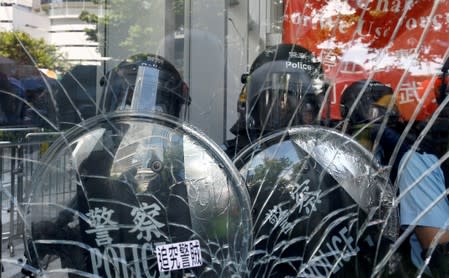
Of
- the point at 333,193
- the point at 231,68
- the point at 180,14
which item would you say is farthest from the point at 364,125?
the point at 180,14

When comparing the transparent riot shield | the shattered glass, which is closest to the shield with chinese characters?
the shattered glass

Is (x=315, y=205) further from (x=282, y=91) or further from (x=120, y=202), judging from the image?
(x=120, y=202)

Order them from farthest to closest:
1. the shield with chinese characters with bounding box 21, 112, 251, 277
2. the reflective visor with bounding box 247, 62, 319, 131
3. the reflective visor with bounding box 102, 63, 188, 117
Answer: the reflective visor with bounding box 247, 62, 319, 131
the reflective visor with bounding box 102, 63, 188, 117
the shield with chinese characters with bounding box 21, 112, 251, 277

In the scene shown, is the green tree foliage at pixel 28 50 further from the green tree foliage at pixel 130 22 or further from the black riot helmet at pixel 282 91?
the black riot helmet at pixel 282 91

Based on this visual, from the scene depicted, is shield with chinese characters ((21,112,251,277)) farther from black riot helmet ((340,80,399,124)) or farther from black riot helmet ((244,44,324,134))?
black riot helmet ((340,80,399,124))

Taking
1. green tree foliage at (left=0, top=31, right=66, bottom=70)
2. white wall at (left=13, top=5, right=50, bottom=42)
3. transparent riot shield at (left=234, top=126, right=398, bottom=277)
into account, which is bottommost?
transparent riot shield at (left=234, top=126, right=398, bottom=277)

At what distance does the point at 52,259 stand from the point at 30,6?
0.73 m

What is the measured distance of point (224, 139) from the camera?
5.32ft

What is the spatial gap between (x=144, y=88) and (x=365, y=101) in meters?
0.70

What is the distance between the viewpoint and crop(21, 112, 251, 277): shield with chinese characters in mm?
1390

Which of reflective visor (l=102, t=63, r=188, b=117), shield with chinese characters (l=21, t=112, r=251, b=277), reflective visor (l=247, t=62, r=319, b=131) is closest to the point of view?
shield with chinese characters (l=21, t=112, r=251, b=277)

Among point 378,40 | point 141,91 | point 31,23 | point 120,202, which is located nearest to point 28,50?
point 31,23

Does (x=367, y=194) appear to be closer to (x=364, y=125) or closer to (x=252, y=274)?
(x=364, y=125)

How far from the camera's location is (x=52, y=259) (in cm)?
139
